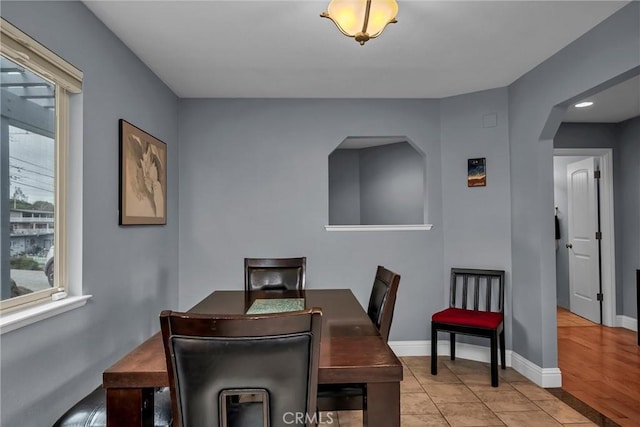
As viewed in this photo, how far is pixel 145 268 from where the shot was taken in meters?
3.05

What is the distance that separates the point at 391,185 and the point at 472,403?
12.2 ft

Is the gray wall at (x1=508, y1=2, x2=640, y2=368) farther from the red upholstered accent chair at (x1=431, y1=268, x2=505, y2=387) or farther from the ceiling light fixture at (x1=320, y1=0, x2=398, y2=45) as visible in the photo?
the ceiling light fixture at (x1=320, y1=0, x2=398, y2=45)

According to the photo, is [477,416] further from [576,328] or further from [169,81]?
[169,81]

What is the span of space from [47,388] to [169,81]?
2483mm

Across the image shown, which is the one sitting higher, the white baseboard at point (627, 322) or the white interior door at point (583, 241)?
the white interior door at point (583, 241)

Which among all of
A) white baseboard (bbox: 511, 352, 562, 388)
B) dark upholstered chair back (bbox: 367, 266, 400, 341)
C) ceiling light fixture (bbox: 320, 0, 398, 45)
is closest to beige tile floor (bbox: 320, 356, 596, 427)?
white baseboard (bbox: 511, 352, 562, 388)

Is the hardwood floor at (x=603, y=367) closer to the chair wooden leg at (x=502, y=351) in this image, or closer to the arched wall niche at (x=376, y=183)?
the chair wooden leg at (x=502, y=351)

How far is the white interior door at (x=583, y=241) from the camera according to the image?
503 centimetres

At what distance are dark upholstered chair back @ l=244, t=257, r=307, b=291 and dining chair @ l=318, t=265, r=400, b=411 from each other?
98 centimetres

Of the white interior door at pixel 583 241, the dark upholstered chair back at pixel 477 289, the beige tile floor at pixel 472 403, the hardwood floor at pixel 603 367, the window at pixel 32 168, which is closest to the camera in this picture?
the window at pixel 32 168

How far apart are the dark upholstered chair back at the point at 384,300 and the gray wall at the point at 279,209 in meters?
1.55

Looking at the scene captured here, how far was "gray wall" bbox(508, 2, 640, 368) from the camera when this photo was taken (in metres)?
2.60

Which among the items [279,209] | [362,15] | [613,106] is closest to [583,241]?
[613,106]

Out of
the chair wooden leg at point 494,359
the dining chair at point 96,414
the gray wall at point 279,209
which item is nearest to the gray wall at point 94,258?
the dining chair at point 96,414
